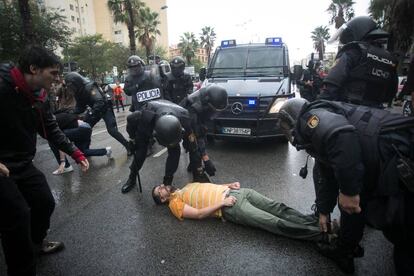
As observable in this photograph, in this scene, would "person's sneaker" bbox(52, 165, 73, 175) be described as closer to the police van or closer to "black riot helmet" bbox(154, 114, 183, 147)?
the police van

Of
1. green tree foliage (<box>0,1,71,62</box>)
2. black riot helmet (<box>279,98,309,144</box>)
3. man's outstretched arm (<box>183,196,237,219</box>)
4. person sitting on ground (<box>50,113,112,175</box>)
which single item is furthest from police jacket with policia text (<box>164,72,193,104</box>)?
green tree foliage (<box>0,1,71,62</box>)

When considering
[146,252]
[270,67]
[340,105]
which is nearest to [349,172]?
[340,105]

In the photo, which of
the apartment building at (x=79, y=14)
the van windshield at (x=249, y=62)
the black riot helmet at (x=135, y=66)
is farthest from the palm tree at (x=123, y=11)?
the apartment building at (x=79, y=14)

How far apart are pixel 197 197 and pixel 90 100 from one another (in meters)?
3.59

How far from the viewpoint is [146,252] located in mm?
2998

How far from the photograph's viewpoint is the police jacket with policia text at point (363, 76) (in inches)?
111

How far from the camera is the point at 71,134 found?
5805 mm

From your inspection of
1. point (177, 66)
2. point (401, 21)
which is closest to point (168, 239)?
point (177, 66)

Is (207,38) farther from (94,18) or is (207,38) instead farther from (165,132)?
(165,132)

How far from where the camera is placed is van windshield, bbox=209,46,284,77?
682cm

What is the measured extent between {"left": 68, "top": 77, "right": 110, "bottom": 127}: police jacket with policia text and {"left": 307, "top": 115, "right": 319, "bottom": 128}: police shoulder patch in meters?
4.89

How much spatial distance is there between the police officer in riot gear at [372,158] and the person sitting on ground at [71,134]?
4700 millimetres

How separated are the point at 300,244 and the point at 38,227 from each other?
2315 mm

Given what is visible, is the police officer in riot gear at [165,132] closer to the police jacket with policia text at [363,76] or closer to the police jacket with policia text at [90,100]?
the police jacket with policia text at [363,76]
